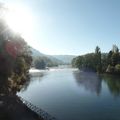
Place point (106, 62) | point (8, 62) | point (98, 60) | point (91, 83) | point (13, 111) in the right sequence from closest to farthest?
1. point (8, 62)
2. point (13, 111)
3. point (91, 83)
4. point (106, 62)
5. point (98, 60)

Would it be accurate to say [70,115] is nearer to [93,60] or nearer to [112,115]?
[112,115]

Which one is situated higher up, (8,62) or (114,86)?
(8,62)

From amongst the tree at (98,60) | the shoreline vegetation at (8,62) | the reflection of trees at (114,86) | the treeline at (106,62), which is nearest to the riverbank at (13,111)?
the shoreline vegetation at (8,62)

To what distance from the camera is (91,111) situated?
1913 inches

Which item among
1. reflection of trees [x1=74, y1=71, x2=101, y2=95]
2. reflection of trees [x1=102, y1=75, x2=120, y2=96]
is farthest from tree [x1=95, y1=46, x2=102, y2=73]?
reflection of trees [x1=102, y1=75, x2=120, y2=96]

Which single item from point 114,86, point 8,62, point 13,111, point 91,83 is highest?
point 8,62

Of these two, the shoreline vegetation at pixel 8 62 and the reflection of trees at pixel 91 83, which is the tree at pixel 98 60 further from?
the shoreline vegetation at pixel 8 62

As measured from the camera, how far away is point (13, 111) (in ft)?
115

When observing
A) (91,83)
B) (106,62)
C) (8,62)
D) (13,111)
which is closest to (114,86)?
(91,83)

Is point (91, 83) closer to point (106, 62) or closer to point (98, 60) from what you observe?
point (106, 62)

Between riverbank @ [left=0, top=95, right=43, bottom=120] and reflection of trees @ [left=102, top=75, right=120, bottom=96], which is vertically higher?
riverbank @ [left=0, top=95, right=43, bottom=120]

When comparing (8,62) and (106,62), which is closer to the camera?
(8,62)

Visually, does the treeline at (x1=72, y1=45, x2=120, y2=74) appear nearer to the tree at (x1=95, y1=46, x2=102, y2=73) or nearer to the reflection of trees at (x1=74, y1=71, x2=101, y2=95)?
the tree at (x1=95, y1=46, x2=102, y2=73)

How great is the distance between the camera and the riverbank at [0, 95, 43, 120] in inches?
1282
